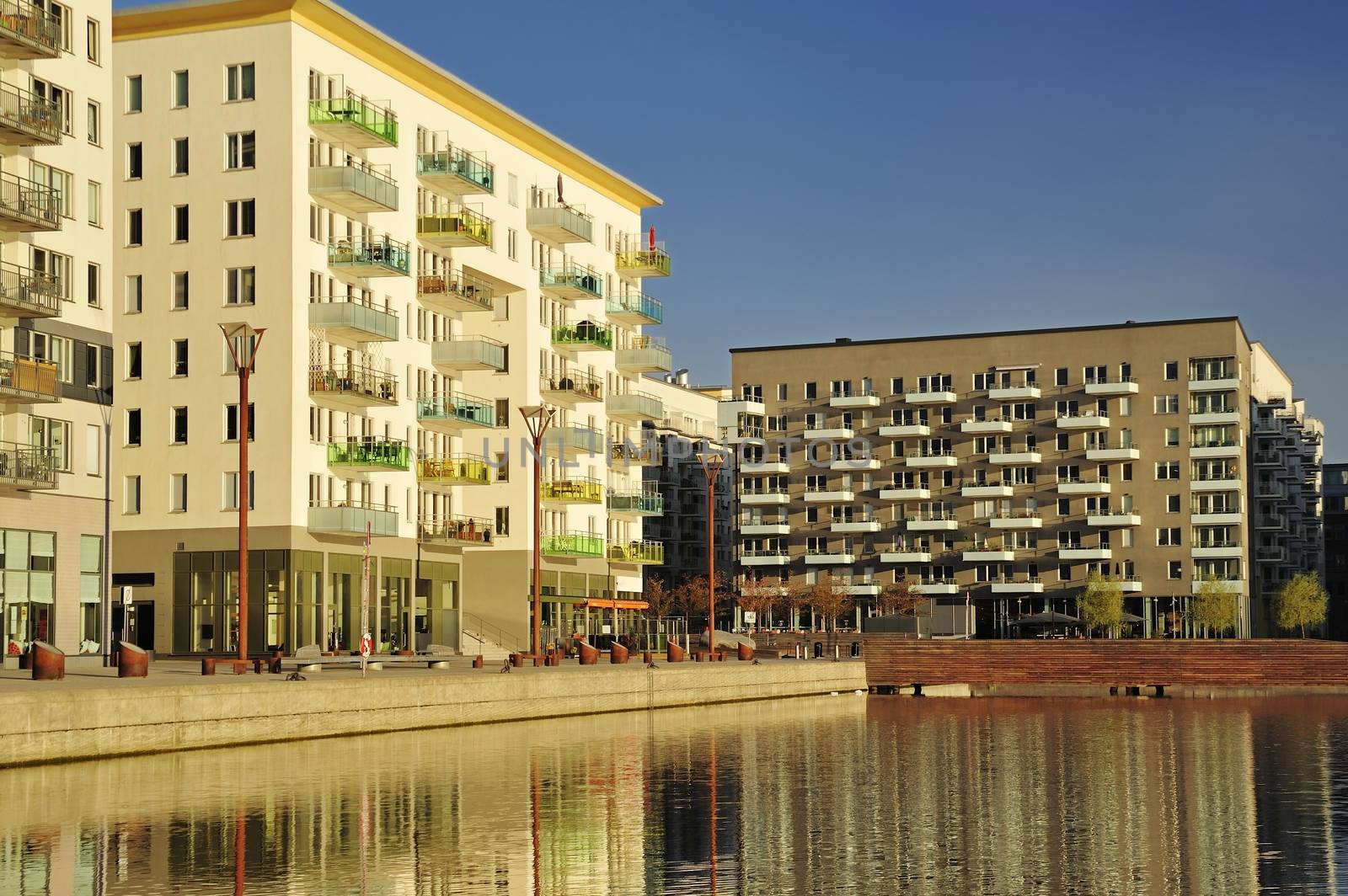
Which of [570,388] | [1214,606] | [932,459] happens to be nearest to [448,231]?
[570,388]

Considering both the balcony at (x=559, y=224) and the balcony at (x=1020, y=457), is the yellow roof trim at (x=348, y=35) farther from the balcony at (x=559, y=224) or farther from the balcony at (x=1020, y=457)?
the balcony at (x=1020, y=457)

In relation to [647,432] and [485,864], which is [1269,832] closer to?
[485,864]

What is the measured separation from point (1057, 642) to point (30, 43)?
59511 mm

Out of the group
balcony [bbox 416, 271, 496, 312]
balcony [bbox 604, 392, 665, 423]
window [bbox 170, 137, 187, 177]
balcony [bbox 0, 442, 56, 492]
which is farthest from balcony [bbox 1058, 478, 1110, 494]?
balcony [bbox 0, 442, 56, 492]

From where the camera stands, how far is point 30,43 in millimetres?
60000

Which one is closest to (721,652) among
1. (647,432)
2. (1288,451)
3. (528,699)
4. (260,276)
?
(260,276)

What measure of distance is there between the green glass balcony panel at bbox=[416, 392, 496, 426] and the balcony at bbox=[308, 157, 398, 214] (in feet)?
34.6

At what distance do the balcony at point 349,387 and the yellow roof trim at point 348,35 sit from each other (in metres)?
14.0

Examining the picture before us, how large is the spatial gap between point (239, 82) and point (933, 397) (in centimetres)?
8814

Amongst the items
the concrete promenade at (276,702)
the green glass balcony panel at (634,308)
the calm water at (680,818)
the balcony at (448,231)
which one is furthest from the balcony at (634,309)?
the calm water at (680,818)

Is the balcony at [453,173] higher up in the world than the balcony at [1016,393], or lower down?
higher up

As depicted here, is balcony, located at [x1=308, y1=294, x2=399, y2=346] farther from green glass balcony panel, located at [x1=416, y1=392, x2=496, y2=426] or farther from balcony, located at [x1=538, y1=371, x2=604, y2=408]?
balcony, located at [x1=538, y1=371, x2=604, y2=408]

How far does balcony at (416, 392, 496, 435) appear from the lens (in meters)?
88.1

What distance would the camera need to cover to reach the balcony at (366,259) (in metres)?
79.7
